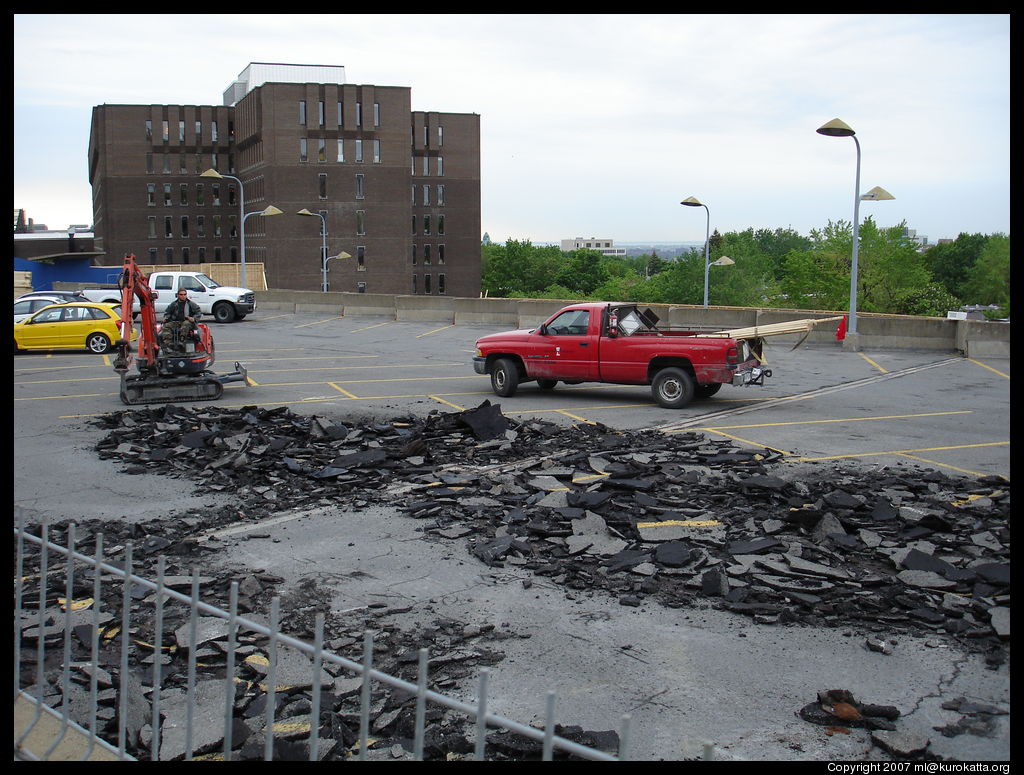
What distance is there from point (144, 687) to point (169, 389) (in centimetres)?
1445

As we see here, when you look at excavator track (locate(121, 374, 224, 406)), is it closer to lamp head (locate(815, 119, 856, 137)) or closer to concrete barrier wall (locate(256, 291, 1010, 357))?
concrete barrier wall (locate(256, 291, 1010, 357))

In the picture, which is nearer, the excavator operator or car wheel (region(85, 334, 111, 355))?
the excavator operator

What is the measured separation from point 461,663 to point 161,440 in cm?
979

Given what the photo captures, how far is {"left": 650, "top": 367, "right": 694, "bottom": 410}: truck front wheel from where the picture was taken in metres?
18.3

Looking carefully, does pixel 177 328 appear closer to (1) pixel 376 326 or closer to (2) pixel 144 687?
(2) pixel 144 687

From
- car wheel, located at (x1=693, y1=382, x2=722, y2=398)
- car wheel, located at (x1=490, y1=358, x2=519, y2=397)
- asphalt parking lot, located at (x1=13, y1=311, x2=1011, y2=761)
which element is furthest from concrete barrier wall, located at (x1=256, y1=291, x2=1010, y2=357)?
car wheel, located at (x1=490, y1=358, x2=519, y2=397)

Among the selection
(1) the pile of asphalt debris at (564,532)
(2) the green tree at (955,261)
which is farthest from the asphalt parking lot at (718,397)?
(2) the green tree at (955,261)

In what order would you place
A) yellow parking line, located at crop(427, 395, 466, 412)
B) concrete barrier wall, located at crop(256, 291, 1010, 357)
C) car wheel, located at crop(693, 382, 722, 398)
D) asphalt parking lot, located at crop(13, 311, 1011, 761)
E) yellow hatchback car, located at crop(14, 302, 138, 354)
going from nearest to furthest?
asphalt parking lot, located at crop(13, 311, 1011, 761)
yellow parking line, located at crop(427, 395, 466, 412)
car wheel, located at crop(693, 382, 722, 398)
concrete barrier wall, located at crop(256, 291, 1010, 357)
yellow hatchback car, located at crop(14, 302, 138, 354)

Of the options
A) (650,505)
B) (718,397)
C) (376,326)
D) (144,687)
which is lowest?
(144,687)

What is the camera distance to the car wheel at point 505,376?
19.9 meters

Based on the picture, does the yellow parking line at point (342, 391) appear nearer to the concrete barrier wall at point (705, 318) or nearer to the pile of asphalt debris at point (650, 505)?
the pile of asphalt debris at point (650, 505)

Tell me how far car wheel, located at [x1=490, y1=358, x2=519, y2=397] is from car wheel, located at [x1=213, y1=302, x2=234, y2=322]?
76.3 ft

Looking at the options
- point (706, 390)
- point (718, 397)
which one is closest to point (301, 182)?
point (718, 397)

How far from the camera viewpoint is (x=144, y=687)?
20.7 ft
